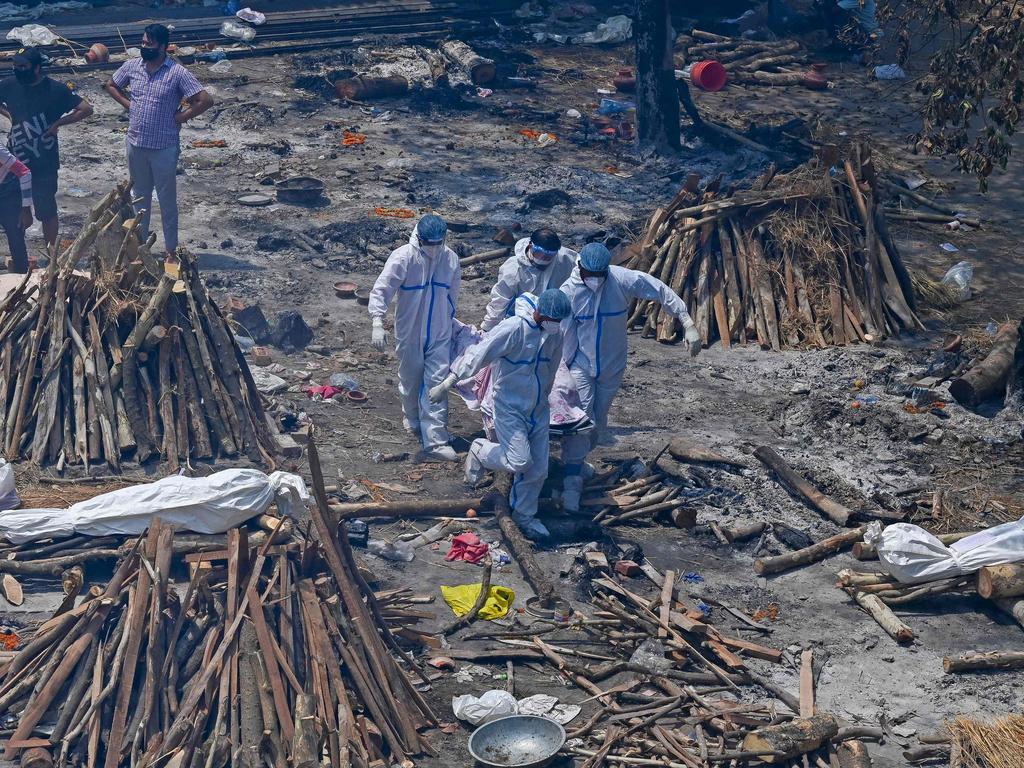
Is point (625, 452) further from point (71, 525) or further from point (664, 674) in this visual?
point (71, 525)

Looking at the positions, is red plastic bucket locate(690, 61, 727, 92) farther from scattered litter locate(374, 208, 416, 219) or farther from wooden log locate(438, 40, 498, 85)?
scattered litter locate(374, 208, 416, 219)

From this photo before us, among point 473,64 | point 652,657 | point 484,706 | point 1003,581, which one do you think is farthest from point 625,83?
point 484,706

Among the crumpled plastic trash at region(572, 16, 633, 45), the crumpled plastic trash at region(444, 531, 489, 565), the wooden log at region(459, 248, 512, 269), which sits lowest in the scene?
the crumpled plastic trash at region(444, 531, 489, 565)

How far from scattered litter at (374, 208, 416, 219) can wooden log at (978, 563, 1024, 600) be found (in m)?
8.67

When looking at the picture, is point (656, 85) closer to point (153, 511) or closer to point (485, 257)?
point (485, 257)

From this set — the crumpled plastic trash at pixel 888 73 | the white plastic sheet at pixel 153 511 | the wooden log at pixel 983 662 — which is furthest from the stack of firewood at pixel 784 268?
the crumpled plastic trash at pixel 888 73

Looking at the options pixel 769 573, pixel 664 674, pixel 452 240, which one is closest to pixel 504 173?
pixel 452 240

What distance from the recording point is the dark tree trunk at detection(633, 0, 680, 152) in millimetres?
17156

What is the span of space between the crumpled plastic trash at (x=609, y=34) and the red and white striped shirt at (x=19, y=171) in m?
12.9

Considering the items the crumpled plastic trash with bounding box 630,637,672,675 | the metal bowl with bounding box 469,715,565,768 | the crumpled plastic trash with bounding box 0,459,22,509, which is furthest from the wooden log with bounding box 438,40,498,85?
the metal bowl with bounding box 469,715,565,768

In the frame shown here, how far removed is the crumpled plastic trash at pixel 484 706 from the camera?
6.82m

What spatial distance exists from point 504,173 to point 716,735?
35.8 ft

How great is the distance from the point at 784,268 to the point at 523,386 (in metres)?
4.63

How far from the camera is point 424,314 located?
9906 mm
